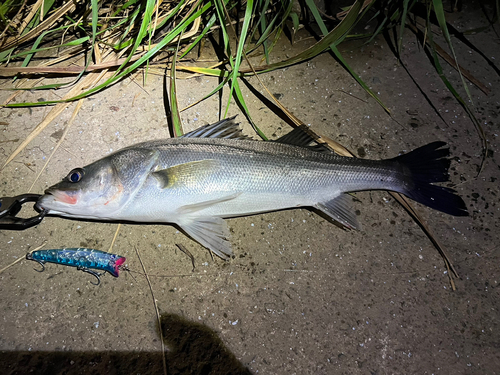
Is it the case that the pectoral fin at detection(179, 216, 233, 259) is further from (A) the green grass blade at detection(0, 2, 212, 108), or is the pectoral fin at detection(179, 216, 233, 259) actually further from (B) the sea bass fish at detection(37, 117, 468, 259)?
(A) the green grass blade at detection(0, 2, 212, 108)

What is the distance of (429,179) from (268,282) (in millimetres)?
1293

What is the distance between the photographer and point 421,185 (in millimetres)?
2168

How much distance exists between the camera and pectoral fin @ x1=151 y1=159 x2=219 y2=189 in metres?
1.94

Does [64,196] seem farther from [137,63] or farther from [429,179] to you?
[429,179]

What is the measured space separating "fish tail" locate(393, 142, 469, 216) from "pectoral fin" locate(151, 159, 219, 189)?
1322mm

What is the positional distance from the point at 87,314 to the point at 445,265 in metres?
2.39

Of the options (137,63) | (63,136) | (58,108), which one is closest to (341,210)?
(137,63)

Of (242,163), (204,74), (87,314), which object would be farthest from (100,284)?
(204,74)

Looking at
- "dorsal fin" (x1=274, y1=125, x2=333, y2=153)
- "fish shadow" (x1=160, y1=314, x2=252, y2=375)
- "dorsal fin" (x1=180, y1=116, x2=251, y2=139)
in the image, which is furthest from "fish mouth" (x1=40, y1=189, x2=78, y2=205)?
"dorsal fin" (x1=274, y1=125, x2=333, y2=153)

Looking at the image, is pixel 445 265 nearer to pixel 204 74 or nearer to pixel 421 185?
pixel 421 185

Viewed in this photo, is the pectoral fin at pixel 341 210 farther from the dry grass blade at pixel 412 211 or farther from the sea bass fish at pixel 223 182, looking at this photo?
the dry grass blade at pixel 412 211

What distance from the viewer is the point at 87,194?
1899 millimetres

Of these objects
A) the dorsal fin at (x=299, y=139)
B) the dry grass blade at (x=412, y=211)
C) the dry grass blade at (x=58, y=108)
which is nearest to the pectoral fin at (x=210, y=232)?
the dorsal fin at (x=299, y=139)

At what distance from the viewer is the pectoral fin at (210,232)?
205 cm
